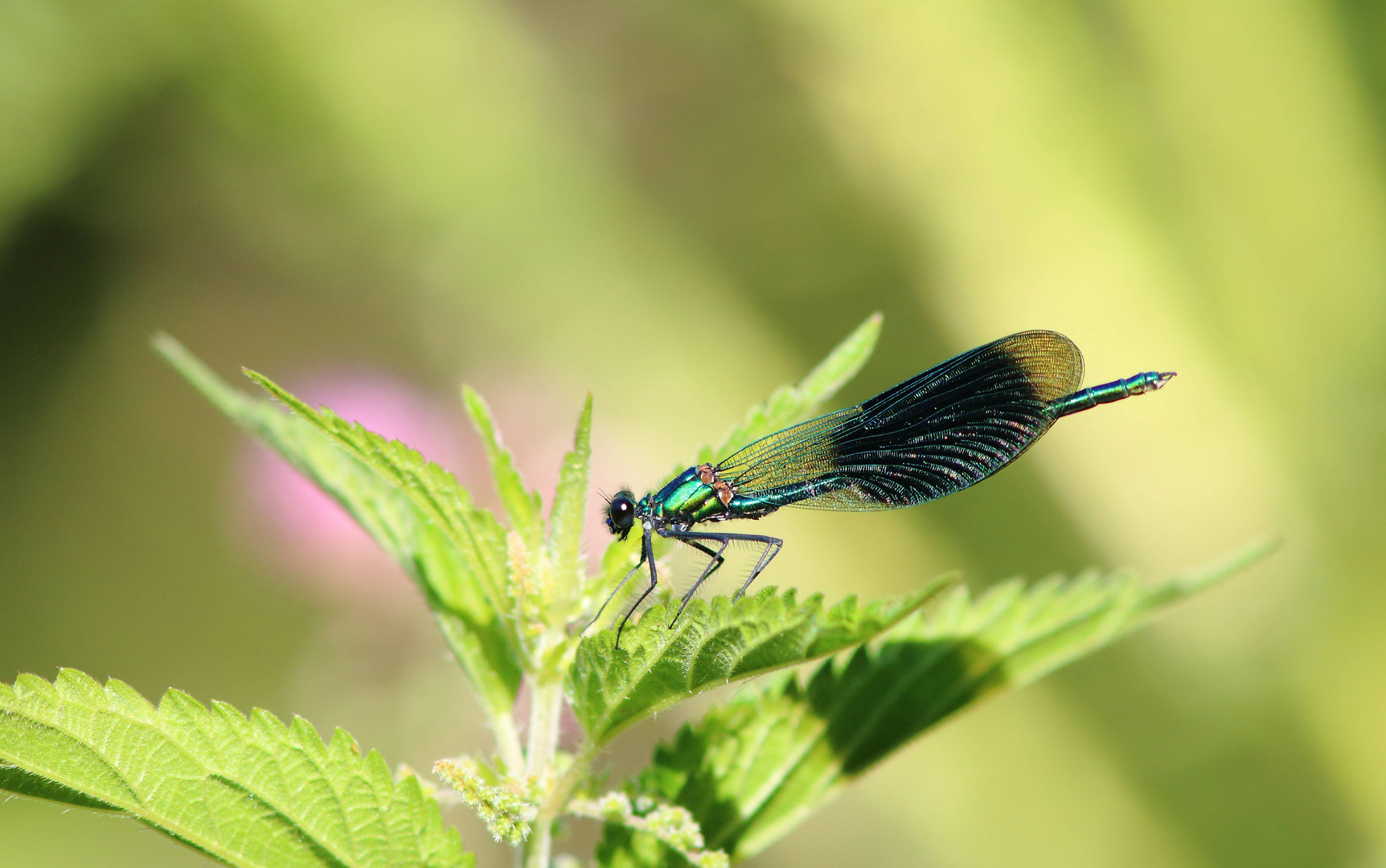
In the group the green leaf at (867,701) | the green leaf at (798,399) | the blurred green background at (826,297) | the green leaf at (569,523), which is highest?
the blurred green background at (826,297)

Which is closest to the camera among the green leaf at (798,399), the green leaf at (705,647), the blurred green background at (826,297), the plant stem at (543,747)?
the green leaf at (705,647)

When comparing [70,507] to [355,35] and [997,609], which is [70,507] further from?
[997,609]

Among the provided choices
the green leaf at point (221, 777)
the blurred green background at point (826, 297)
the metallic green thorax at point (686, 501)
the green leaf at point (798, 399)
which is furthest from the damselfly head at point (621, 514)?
the blurred green background at point (826, 297)

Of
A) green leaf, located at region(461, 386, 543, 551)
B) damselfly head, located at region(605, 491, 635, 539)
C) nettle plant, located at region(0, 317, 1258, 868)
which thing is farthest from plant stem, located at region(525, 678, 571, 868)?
damselfly head, located at region(605, 491, 635, 539)

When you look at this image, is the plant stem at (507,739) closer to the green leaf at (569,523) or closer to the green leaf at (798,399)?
the green leaf at (569,523)

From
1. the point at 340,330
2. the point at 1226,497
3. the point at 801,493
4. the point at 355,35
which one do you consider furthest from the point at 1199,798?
the point at 355,35

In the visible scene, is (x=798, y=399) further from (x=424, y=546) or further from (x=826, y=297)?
(x=826, y=297)

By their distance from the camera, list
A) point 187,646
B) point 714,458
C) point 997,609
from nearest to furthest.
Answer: point 997,609 < point 714,458 < point 187,646
